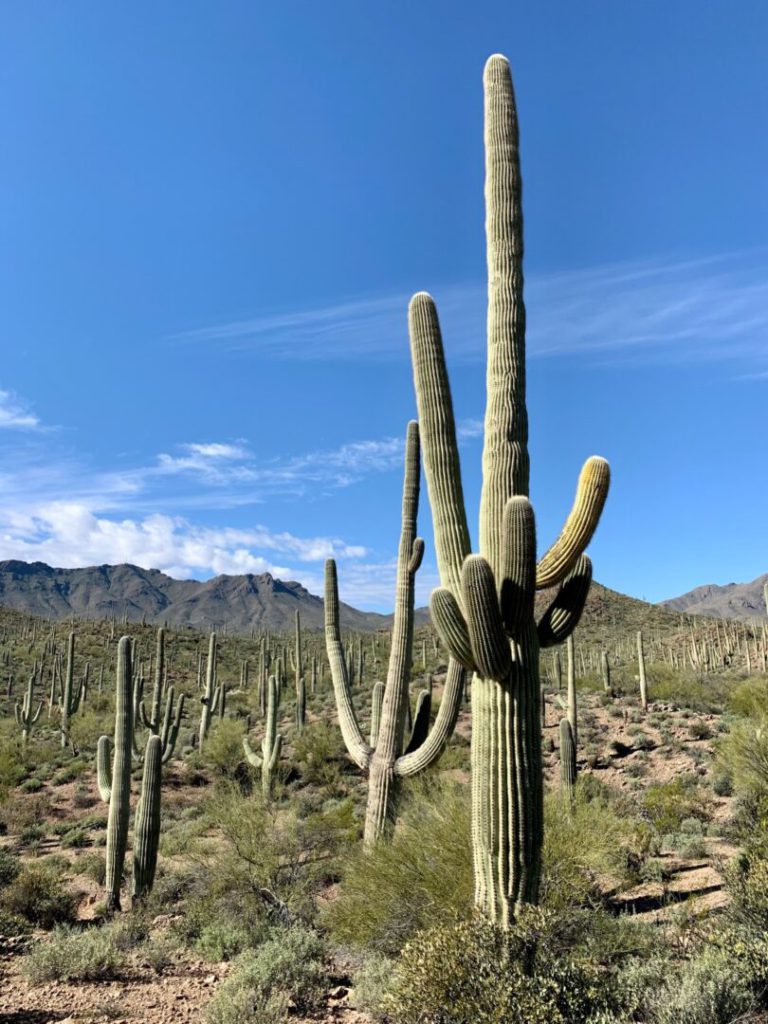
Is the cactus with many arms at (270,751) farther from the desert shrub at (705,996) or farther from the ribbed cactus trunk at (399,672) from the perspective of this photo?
the desert shrub at (705,996)

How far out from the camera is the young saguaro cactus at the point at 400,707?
10039mm

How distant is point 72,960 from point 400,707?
196 inches

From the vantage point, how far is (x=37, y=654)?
5216 centimetres

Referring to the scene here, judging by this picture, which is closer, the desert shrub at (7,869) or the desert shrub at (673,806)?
the desert shrub at (7,869)

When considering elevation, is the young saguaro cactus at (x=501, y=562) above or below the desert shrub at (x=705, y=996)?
above

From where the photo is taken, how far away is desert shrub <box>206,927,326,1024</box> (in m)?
6.61

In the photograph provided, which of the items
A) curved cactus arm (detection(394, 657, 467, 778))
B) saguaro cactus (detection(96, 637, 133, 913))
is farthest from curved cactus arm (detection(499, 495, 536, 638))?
saguaro cactus (detection(96, 637, 133, 913))

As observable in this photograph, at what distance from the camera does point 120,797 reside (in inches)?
502

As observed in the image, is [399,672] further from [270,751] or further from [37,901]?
[270,751]

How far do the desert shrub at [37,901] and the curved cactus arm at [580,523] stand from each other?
31.5ft

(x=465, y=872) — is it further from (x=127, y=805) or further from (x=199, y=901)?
(x=127, y=805)

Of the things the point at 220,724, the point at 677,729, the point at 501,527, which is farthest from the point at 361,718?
the point at 501,527

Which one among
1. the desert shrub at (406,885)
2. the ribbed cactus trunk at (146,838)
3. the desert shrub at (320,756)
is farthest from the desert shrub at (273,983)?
the desert shrub at (320,756)

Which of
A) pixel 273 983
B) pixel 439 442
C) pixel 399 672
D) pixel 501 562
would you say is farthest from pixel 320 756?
pixel 501 562
